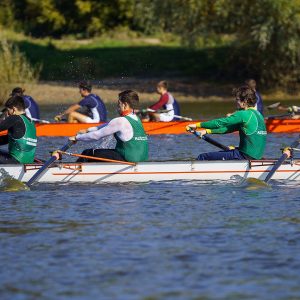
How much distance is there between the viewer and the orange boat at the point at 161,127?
2666 centimetres

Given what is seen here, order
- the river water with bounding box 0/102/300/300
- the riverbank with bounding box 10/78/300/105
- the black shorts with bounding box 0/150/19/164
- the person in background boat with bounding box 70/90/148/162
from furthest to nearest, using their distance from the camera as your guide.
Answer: the riverbank with bounding box 10/78/300/105, the black shorts with bounding box 0/150/19/164, the person in background boat with bounding box 70/90/148/162, the river water with bounding box 0/102/300/300

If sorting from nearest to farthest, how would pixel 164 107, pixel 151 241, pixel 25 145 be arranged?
pixel 151 241, pixel 25 145, pixel 164 107

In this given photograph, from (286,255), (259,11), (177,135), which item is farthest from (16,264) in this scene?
(259,11)

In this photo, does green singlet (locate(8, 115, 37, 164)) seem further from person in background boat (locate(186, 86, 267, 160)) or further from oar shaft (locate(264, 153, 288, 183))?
oar shaft (locate(264, 153, 288, 183))

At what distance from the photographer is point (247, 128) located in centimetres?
1764

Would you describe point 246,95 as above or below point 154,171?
above

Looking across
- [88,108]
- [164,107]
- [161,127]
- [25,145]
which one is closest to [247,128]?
[25,145]

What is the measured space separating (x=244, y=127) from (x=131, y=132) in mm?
1869

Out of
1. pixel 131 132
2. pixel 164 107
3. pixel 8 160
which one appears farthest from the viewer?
pixel 164 107

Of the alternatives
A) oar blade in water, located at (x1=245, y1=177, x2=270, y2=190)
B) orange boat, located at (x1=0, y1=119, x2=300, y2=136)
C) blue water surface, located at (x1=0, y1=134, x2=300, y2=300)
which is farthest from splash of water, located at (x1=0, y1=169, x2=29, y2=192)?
orange boat, located at (x1=0, y1=119, x2=300, y2=136)

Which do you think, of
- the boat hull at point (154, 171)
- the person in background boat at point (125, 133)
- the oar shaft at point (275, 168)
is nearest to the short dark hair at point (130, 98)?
the person in background boat at point (125, 133)

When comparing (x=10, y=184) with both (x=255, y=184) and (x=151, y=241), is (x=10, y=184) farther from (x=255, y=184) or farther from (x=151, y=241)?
(x=151, y=241)

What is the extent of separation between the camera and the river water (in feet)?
36.2

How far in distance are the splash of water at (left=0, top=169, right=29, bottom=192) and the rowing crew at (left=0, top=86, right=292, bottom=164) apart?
545 millimetres
